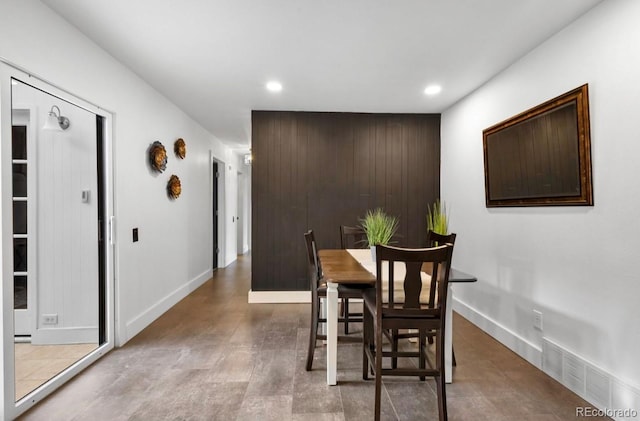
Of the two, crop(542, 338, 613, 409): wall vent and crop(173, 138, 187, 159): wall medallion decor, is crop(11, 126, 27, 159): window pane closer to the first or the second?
crop(173, 138, 187, 159): wall medallion decor

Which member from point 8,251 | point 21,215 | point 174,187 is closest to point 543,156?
point 8,251

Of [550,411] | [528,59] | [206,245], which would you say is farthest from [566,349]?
[206,245]

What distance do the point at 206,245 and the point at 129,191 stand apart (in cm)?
248

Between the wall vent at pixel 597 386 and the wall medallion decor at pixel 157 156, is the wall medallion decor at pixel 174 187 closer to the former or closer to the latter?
the wall medallion decor at pixel 157 156

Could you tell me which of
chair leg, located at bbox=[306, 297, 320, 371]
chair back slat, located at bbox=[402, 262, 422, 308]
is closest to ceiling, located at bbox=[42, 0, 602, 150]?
chair back slat, located at bbox=[402, 262, 422, 308]

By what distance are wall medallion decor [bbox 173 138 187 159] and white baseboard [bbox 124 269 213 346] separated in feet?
5.70

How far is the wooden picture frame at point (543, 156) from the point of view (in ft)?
7.06

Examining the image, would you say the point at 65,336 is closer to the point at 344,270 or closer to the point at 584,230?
the point at 344,270

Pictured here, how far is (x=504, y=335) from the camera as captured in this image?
298 centimetres

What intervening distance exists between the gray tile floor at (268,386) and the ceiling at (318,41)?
2.49m

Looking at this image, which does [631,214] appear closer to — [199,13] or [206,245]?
[199,13]

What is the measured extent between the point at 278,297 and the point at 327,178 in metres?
1.67

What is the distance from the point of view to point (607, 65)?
1997 mm

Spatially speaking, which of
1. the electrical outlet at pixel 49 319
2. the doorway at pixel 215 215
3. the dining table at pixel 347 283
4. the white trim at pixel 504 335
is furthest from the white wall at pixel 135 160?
the white trim at pixel 504 335
